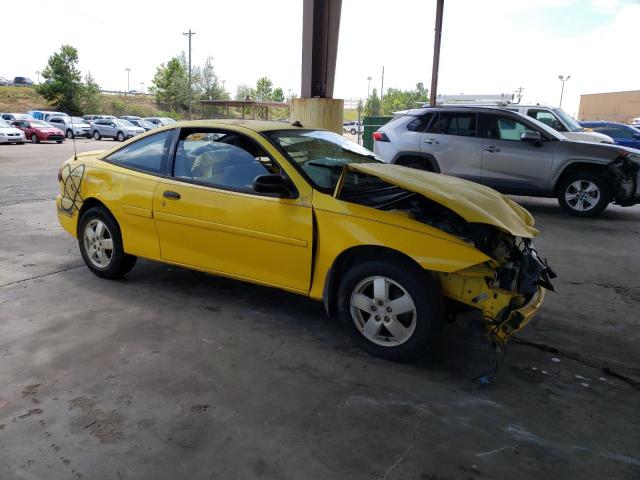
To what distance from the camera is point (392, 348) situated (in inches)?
139

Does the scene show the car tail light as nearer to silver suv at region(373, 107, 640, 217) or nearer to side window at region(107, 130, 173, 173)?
silver suv at region(373, 107, 640, 217)

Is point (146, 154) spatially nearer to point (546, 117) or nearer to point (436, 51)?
point (546, 117)

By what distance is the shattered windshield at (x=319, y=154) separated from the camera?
402 centimetres

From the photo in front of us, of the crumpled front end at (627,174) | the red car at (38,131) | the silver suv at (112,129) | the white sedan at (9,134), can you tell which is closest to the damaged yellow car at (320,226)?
the crumpled front end at (627,174)

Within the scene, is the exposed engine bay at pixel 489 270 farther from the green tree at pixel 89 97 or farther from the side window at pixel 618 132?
the green tree at pixel 89 97

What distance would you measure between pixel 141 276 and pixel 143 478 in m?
3.13

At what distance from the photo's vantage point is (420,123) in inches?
394

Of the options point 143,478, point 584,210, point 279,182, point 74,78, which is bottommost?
point 143,478

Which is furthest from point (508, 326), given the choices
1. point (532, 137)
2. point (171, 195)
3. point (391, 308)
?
point (532, 137)

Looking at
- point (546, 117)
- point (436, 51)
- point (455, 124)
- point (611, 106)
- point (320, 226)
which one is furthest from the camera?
point (611, 106)

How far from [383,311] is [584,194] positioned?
282 inches

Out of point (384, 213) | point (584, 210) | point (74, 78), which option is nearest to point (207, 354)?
point (384, 213)

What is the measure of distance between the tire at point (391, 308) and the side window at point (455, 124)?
269 inches

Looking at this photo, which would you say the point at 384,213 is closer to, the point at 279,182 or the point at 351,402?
the point at 279,182
